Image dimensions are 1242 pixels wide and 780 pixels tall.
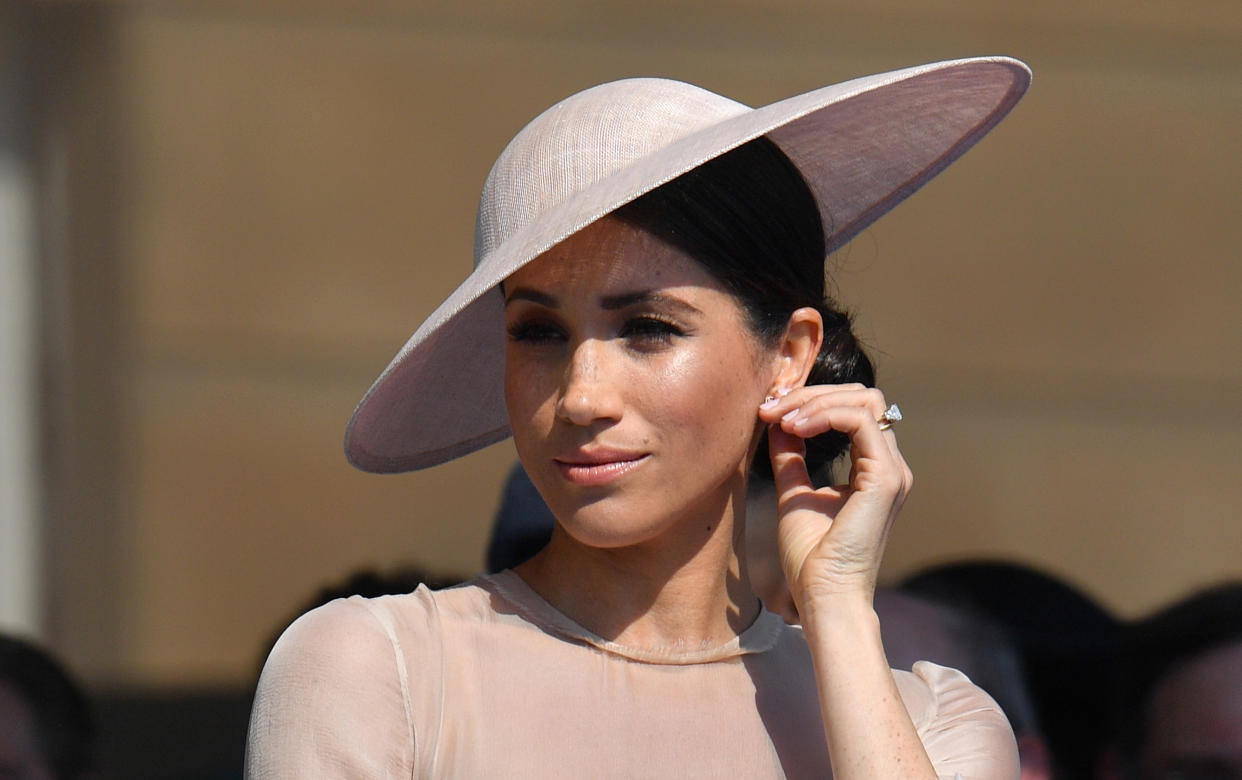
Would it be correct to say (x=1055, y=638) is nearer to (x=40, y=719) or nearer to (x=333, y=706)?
(x=40, y=719)

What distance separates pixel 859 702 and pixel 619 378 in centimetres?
41

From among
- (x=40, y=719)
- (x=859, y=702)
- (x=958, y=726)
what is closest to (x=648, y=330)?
(x=859, y=702)

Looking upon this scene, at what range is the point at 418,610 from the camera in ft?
5.80

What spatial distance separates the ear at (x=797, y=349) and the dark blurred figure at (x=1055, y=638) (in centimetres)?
178

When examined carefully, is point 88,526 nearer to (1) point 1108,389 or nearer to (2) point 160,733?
(2) point 160,733

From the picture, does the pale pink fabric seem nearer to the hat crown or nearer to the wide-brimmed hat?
the wide-brimmed hat

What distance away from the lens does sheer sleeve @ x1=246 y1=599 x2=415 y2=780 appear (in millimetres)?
1625

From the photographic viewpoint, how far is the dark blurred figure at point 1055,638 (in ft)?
11.9

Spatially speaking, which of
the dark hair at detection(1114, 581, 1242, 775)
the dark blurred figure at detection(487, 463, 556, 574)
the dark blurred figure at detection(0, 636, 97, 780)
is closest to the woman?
the dark blurred figure at detection(487, 463, 556, 574)

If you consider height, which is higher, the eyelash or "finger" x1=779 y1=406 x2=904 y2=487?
the eyelash

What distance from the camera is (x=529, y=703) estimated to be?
5.76ft

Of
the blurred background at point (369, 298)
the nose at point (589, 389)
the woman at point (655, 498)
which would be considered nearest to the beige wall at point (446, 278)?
the blurred background at point (369, 298)

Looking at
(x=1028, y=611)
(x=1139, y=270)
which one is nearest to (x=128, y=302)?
(x=1028, y=611)

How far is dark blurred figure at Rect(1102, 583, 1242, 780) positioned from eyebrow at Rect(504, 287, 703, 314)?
6.52 ft
